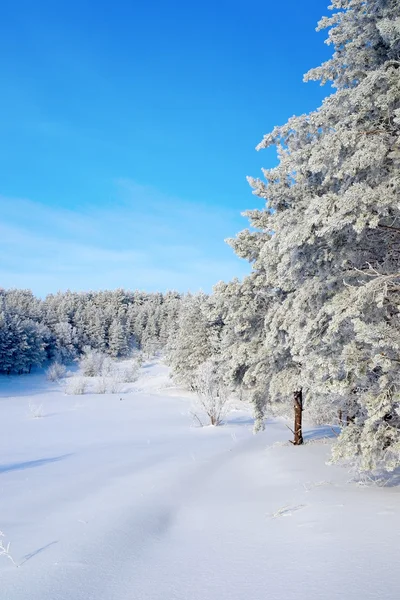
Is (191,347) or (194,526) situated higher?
(191,347)

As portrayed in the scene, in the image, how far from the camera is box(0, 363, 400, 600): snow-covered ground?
384 cm

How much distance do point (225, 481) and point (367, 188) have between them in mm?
6770

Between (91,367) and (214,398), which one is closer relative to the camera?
(214,398)

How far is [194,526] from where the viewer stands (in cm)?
606

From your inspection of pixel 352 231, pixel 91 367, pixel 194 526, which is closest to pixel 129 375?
pixel 91 367

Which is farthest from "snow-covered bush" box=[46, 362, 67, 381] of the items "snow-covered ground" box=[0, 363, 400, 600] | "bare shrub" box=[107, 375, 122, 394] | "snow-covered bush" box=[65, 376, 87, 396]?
"snow-covered ground" box=[0, 363, 400, 600]

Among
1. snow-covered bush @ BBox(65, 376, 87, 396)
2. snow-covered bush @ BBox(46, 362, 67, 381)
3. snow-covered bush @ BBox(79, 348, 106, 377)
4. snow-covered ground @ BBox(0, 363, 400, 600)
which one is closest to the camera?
snow-covered ground @ BBox(0, 363, 400, 600)

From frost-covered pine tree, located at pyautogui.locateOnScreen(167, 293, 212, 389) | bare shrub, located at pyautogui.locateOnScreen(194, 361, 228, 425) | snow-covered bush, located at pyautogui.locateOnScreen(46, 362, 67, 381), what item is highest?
frost-covered pine tree, located at pyautogui.locateOnScreen(167, 293, 212, 389)

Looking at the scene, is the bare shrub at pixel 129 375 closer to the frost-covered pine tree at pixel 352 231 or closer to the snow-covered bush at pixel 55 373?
the snow-covered bush at pixel 55 373

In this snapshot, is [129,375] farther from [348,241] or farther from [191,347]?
[348,241]

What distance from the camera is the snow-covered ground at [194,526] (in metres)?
3.84

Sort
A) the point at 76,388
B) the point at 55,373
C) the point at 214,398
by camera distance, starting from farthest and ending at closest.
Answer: the point at 55,373 → the point at 76,388 → the point at 214,398

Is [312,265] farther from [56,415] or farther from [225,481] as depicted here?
[56,415]

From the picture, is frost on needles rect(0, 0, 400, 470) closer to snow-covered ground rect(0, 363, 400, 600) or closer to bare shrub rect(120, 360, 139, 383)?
snow-covered ground rect(0, 363, 400, 600)
